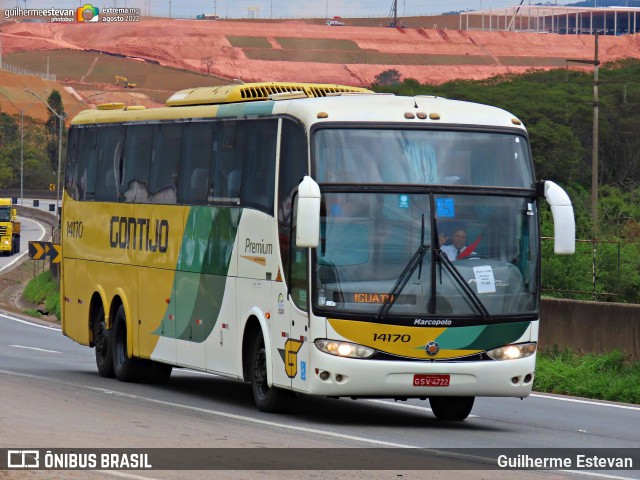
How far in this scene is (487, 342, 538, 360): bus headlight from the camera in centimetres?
1462

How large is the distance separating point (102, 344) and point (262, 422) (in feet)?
24.0

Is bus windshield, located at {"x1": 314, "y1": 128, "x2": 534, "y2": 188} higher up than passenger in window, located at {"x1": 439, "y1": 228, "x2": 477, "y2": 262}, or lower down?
higher up

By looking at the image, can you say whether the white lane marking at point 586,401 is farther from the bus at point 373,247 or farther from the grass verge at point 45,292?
the grass verge at point 45,292

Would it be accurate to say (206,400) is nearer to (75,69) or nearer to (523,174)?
(523,174)

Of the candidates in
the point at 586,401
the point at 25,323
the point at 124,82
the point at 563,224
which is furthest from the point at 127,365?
the point at 124,82

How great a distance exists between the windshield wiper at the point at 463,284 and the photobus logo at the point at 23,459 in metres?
4.85

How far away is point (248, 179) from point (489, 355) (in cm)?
348

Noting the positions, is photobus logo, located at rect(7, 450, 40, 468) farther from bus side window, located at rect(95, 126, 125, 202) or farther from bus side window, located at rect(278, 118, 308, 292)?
bus side window, located at rect(95, 126, 125, 202)

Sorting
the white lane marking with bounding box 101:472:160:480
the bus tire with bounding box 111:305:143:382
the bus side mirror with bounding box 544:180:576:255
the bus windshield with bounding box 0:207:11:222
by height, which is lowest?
the bus windshield with bounding box 0:207:11:222

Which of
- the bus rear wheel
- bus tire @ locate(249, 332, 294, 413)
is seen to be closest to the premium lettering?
bus tire @ locate(249, 332, 294, 413)

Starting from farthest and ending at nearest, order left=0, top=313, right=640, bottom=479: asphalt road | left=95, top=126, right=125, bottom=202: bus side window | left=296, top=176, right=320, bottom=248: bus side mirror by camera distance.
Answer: left=95, top=126, right=125, bottom=202: bus side window < left=296, top=176, right=320, bottom=248: bus side mirror < left=0, top=313, right=640, bottom=479: asphalt road

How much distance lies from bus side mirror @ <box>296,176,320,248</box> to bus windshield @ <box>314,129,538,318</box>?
0.55m

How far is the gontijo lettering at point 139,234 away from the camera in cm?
1891

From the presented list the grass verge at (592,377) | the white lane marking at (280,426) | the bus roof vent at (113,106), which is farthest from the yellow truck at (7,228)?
the grass verge at (592,377)
